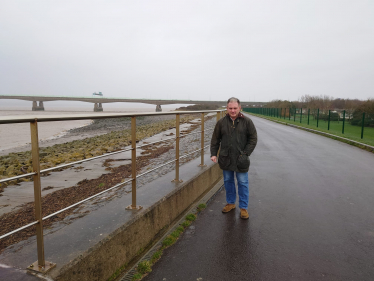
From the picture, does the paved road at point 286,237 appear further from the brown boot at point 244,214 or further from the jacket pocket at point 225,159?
the jacket pocket at point 225,159

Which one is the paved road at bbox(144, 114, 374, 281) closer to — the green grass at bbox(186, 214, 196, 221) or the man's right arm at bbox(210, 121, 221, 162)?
the green grass at bbox(186, 214, 196, 221)

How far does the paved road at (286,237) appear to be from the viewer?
10.0 ft

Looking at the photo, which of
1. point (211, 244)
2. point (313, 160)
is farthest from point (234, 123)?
point (313, 160)

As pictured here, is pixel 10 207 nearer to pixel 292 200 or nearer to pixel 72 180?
pixel 72 180

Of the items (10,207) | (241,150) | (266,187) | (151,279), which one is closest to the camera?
(151,279)

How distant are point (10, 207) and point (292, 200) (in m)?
4.76

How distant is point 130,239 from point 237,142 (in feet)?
6.93

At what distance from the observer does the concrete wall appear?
2504 millimetres

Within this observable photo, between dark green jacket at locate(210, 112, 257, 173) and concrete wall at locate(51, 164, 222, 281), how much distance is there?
2.71 ft

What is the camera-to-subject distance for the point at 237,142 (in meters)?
4.49

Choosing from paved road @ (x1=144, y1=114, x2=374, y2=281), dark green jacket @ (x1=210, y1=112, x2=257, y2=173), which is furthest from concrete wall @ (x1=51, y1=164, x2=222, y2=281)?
dark green jacket @ (x1=210, y1=112, x2=257, y2=173)

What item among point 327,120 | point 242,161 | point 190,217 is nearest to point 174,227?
point 190,217

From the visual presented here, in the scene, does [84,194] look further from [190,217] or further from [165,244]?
[165,244]

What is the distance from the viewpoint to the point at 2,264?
2.37m
